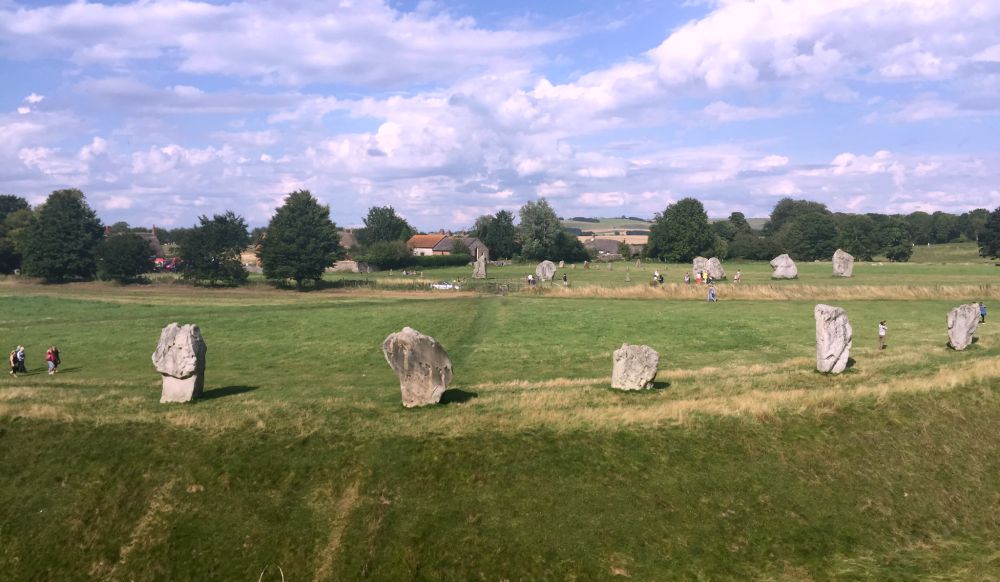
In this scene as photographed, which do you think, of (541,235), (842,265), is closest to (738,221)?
(541,235)

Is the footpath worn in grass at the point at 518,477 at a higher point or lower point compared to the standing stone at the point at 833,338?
lower

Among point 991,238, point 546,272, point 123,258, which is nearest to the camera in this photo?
point 546,272

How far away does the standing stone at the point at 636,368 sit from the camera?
27.8m

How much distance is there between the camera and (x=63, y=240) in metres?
88.2

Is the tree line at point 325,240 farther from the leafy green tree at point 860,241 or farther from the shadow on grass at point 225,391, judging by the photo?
the shadow on grass at point 225,391

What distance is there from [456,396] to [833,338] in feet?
55.7

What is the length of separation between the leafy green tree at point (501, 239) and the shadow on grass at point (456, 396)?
115113 millimetres

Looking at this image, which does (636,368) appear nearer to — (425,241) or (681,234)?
(681,234)

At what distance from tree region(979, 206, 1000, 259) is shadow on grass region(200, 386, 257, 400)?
126 meters

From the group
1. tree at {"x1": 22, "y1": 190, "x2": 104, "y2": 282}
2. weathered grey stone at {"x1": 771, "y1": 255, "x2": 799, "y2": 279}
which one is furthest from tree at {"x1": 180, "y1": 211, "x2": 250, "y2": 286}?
weathered grey stone at {"x1": 771, "y1": 255, "x2": 799, "y2": 279}

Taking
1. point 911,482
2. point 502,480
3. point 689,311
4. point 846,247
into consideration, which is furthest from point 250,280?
point 846,247

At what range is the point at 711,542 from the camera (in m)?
17.9

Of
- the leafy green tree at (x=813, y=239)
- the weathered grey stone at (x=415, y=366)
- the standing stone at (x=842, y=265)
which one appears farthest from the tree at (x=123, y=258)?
the leafy green tree at (x=813, y=239)

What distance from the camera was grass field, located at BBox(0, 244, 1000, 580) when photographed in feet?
57.8
